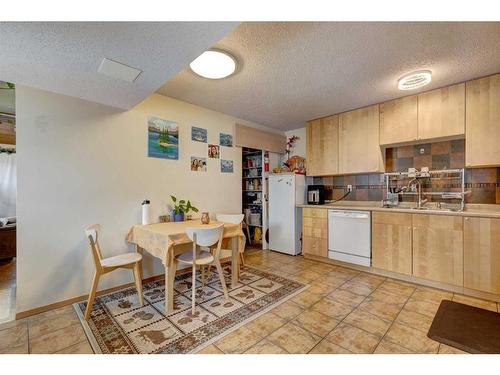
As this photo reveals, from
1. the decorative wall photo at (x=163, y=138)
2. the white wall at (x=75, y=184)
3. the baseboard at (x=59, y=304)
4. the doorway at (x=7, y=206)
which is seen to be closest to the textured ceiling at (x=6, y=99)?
the doorway at (x=7, y=206)

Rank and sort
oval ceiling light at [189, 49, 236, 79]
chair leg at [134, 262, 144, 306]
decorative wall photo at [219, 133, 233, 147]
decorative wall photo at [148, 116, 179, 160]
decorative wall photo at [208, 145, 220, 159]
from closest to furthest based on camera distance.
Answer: oval ceiling light at [189, 49, 236, 79] < chair leg at [134, 262, 144, 306] < decorative wall photo at [148, 116, 179, 160] < decorative wall photo at [208, 145, 220, 159] < decorative wall photo at [219, 133, 233, 147]

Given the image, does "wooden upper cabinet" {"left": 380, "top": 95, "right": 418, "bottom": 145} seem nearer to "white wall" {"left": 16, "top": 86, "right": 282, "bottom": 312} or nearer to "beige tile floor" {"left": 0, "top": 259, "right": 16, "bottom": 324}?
"white wall" {"left": 16, "top": 86, "right": 282, "bottom": 312}

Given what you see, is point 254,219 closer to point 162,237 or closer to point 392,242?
point 392,242

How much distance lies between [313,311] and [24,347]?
2290 millimetres

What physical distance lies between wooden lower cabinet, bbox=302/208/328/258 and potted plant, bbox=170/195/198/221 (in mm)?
1874

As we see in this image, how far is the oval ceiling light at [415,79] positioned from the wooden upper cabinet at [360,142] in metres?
0.77

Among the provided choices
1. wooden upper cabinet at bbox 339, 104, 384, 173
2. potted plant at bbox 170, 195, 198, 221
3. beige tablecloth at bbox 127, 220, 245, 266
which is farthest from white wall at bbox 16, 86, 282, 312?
wooden upper cabinet at bbox 339, 104, 384, 173

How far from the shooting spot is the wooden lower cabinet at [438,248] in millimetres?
2416

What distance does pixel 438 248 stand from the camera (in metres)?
Answer: 2.54

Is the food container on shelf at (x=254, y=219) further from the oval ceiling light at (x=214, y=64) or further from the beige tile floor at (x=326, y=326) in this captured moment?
the oval ceiling light at (x=214, y=64)

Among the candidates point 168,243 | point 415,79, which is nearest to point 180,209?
point 168,243

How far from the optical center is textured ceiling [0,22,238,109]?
4.26ft

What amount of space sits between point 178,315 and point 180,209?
1.31m

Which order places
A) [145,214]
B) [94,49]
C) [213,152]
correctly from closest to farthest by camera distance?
[94,49]
[145,214]
[213,152]
